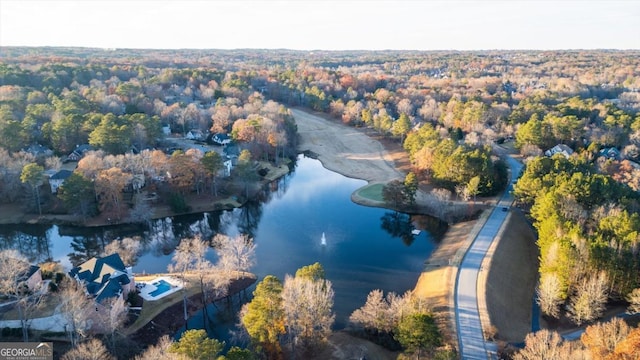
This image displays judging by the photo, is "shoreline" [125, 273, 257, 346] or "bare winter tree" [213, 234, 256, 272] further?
"bare winter tree" [213, 234, 256, 272]

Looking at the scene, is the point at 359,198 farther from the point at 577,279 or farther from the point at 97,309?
the point at 97,309

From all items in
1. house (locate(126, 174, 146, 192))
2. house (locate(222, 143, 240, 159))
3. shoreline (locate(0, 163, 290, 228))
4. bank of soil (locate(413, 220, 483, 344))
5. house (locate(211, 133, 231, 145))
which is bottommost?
bank of soil (locate(413, 220, 483, 344))

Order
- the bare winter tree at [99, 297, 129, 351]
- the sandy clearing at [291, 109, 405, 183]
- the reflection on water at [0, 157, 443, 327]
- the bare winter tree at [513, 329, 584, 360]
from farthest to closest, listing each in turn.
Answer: the sandy clearing at [291, 109, 405, 183] < the reflection on water at [0, 157, 443, 327] < the bare winter tree at [99, 297, 129, 351] < the bare winter tree at [513, 329, 584, 360]

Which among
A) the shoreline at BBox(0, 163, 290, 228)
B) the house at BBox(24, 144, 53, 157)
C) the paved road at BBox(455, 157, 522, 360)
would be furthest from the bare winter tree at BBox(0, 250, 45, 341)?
the house at BBox(24, 144, 53, 157)

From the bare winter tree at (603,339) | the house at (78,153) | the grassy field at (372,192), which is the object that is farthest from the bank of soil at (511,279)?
the house at (78,153)

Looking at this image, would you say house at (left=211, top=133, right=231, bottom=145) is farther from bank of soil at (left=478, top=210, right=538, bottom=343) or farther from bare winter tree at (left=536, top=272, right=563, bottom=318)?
bare winter tree at (left=536, top=272, right=563, bottom=318)

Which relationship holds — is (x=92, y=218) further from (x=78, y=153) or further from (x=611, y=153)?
(x=611, y=153)
